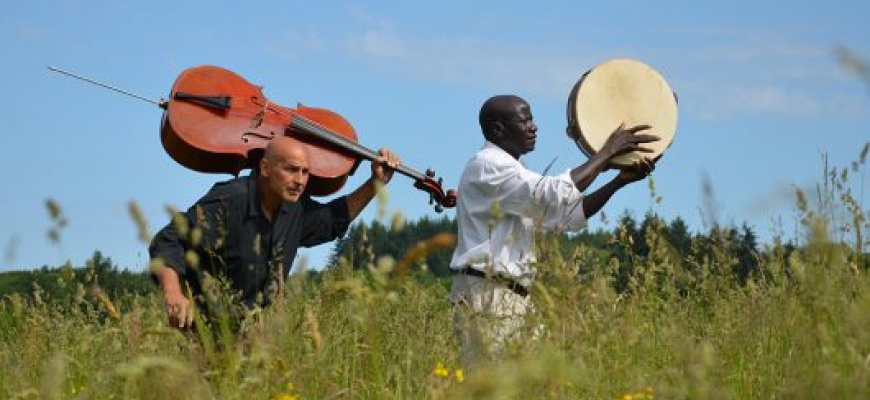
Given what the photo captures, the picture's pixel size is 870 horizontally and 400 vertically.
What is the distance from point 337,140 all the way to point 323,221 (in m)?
0.78

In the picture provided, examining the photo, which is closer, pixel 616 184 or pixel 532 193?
pixel 532 193

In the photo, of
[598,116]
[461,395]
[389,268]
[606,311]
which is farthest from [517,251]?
[461,395]

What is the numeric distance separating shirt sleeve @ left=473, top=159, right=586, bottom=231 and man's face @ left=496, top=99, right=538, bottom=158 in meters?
0.21

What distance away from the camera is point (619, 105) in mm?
5770

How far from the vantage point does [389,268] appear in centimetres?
246

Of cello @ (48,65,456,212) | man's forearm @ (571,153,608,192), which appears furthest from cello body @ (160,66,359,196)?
man's forearm @ (571,153,608,192)

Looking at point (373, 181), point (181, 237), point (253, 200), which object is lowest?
point (181, 237)

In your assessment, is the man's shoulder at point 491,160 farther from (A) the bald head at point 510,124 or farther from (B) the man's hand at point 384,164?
(B) the man's hand at point 384,164

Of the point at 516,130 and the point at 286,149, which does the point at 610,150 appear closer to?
the point at 516,130

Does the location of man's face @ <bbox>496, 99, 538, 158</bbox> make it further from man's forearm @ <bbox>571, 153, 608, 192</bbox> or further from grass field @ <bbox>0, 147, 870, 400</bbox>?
grass field @ <bbox>0, 147, 870, 400</bbox>

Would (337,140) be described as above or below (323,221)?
above

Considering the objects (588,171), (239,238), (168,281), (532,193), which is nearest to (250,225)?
(239,238)

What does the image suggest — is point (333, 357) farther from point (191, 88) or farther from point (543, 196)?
point (191, 88)

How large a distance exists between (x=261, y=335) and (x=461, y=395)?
1156 mm
